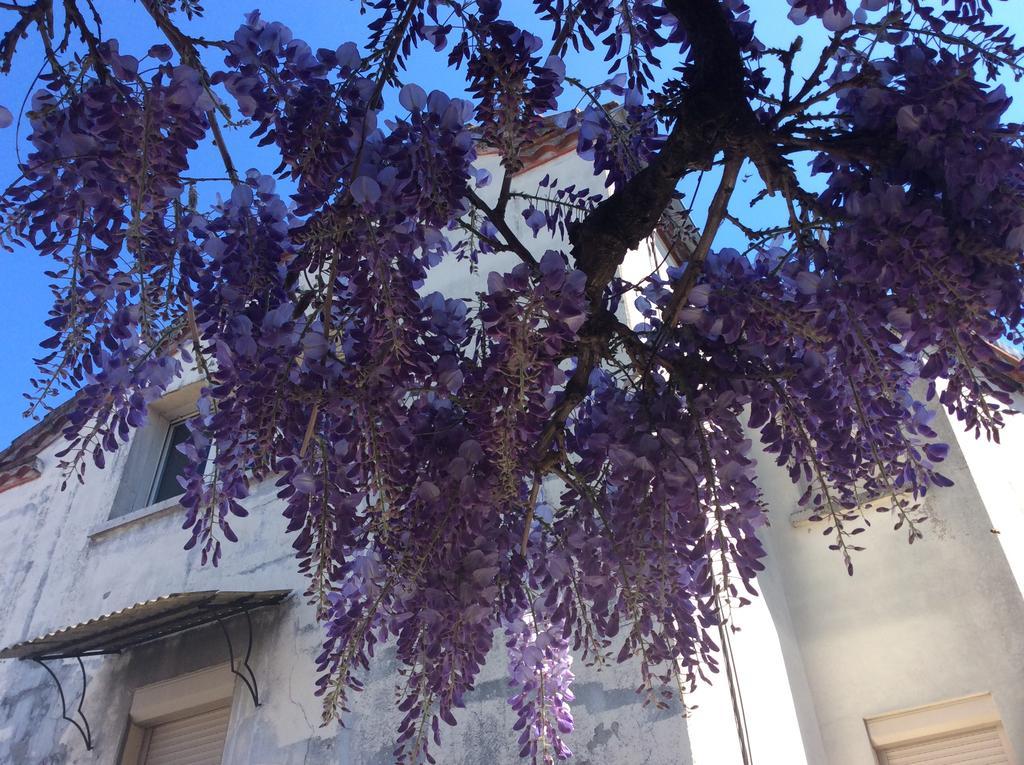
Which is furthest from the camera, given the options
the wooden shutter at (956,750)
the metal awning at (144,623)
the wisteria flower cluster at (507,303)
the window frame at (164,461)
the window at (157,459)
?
the window frame at (164,461)

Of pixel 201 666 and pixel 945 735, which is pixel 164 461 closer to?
pixel 201 666

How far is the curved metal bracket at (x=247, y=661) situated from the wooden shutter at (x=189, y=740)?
0.95ft

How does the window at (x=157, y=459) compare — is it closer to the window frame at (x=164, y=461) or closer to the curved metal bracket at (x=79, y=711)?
the window frame at (x=164, y=461)

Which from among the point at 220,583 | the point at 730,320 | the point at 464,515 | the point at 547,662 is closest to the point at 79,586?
the point at 220,583

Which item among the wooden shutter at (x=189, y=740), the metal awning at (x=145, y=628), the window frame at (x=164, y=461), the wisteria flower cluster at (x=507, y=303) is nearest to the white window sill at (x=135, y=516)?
the window frame at (x=164, y=461)

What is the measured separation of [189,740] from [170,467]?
245cm

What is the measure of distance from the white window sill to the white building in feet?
0.06

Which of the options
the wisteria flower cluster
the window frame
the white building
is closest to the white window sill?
the white building

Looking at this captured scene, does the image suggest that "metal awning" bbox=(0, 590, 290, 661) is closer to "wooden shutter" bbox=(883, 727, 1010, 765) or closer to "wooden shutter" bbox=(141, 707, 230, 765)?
"wooden shutter" bbox=(141, 707, 230, 765)

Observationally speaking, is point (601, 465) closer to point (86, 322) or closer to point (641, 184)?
point (641, 184)

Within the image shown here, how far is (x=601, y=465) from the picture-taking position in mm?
2387

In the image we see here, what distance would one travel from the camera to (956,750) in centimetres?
501

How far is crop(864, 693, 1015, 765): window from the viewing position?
4.93 m

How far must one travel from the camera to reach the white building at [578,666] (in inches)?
187
